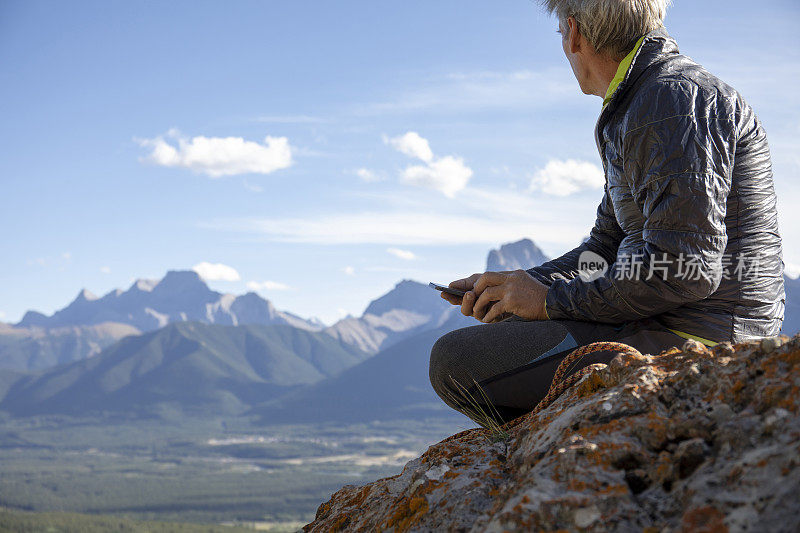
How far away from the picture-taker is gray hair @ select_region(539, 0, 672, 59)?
3900 millimetres

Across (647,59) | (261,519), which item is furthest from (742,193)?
(261,519)

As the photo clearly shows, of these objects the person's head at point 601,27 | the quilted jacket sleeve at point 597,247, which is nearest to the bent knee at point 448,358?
the quilted jacket sleeve at point 597,247

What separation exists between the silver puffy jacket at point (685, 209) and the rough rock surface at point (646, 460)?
367 mm

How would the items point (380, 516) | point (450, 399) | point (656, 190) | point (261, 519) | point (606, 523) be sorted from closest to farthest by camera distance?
point (606, 523)
point (656, 190)
point (380, 516)
point (450, 399)
point (261, 519)

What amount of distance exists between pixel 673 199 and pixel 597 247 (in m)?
1.80

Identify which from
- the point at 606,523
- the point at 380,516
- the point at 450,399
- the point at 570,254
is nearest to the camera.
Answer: the point at 606,523

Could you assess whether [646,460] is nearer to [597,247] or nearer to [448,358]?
[448,358]

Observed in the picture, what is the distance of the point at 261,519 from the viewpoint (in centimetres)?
18638

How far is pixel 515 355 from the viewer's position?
3936 millimetres

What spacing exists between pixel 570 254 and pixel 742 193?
176cm

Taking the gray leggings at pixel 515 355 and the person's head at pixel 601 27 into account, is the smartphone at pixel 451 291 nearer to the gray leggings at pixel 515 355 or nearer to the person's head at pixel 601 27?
the gray leggings at pixel 515 355

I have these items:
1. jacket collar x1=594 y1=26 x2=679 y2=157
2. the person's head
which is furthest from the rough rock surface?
the person's head

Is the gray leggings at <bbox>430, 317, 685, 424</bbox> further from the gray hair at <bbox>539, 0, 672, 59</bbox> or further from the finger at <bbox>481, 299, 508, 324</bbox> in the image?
the gray hair at <bbox>539, 0, 672, 59</bbox>

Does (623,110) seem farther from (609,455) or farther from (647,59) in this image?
(609,455)
